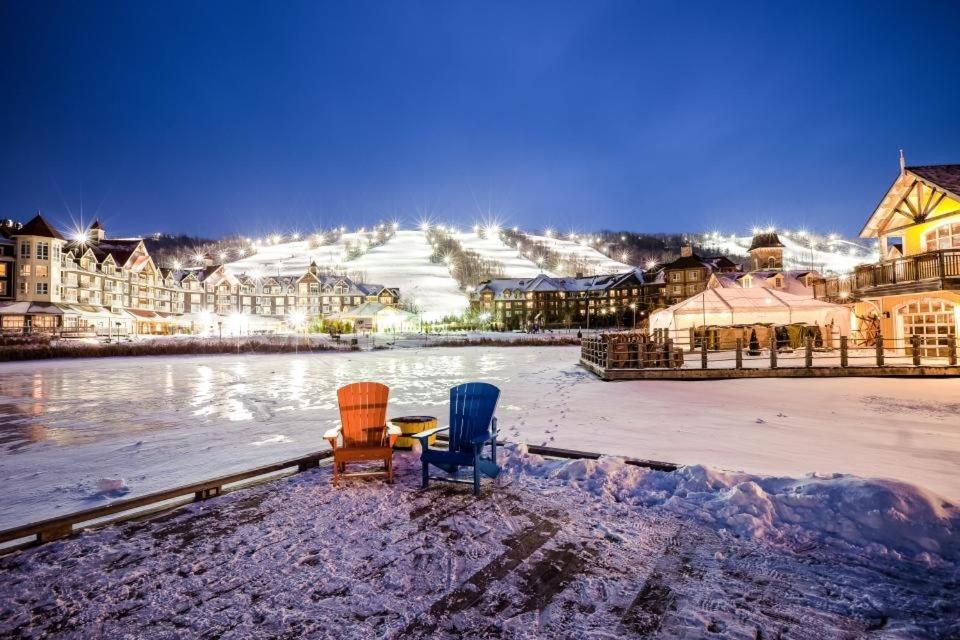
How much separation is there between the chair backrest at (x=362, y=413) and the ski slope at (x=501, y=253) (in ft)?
354

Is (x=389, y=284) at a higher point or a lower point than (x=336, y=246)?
lower

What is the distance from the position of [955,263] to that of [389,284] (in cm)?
8861

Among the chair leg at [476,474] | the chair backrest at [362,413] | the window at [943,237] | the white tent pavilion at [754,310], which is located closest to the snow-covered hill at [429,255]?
the white tent pavilion at [754,310]

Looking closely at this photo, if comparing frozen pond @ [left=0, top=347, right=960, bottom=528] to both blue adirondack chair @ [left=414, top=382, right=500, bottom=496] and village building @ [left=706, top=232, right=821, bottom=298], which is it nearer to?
blue adirondack chair @ [left=414, top=382, right=500, bottom=496]

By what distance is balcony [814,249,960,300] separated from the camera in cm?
1534

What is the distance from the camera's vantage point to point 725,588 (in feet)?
10.1

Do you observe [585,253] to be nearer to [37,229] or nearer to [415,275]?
[415,275]

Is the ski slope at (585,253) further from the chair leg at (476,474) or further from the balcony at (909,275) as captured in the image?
the chair leg at (476,474)

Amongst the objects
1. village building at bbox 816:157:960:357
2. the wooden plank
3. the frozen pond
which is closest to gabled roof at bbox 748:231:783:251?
village building at bbox 816:157:960:357

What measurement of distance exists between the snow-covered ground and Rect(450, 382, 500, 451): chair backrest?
0.62 m

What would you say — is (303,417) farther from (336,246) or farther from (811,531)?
(336,246)

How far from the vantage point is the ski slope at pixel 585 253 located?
4929 inches

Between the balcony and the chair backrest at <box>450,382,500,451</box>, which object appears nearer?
the chair backrest at <box>450,382,500,451</box>

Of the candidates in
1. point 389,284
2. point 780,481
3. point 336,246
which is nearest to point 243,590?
point 780,481
